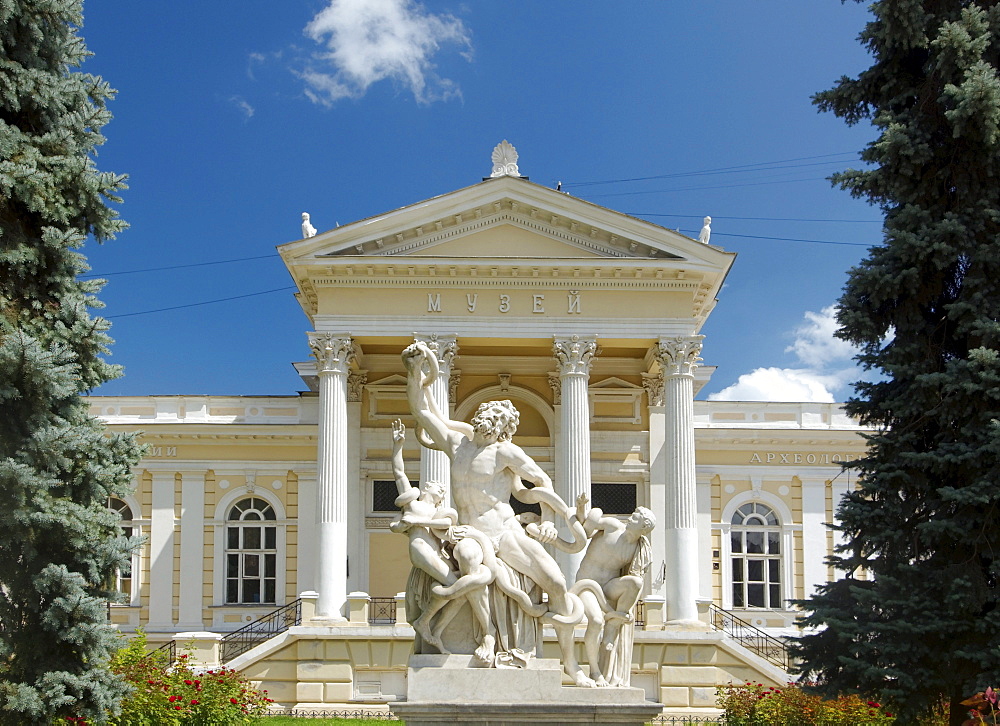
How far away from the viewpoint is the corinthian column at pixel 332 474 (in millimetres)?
27000

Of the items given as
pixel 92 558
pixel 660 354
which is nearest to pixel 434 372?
pixel 92 558

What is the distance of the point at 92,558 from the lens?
Answer: 45.4 feet

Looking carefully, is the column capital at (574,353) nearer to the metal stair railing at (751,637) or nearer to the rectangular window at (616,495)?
the rectangular window at (616,495)

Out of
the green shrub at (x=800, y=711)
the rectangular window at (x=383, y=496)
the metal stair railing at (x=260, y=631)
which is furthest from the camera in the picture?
the rectangular window at (x=383, y=496)

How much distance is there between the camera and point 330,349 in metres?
28.3

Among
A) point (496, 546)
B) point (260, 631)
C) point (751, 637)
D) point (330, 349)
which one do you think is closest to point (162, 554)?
point (260, 631)

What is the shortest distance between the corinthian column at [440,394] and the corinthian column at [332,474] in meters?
1.90

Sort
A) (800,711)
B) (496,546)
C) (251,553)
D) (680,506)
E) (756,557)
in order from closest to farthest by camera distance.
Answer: (496,546) < (800,711) < (680,506) < (251,553) < (756,557)

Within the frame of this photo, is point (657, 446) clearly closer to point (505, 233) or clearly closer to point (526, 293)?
point (526, 293)

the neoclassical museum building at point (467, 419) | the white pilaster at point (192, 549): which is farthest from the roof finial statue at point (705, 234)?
the white pilaster at point (192, 549)

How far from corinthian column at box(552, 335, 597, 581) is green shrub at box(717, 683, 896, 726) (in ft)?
28.5

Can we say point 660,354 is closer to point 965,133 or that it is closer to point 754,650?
point 754,650

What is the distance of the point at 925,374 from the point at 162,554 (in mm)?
23663

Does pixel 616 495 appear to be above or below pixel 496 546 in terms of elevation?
above
